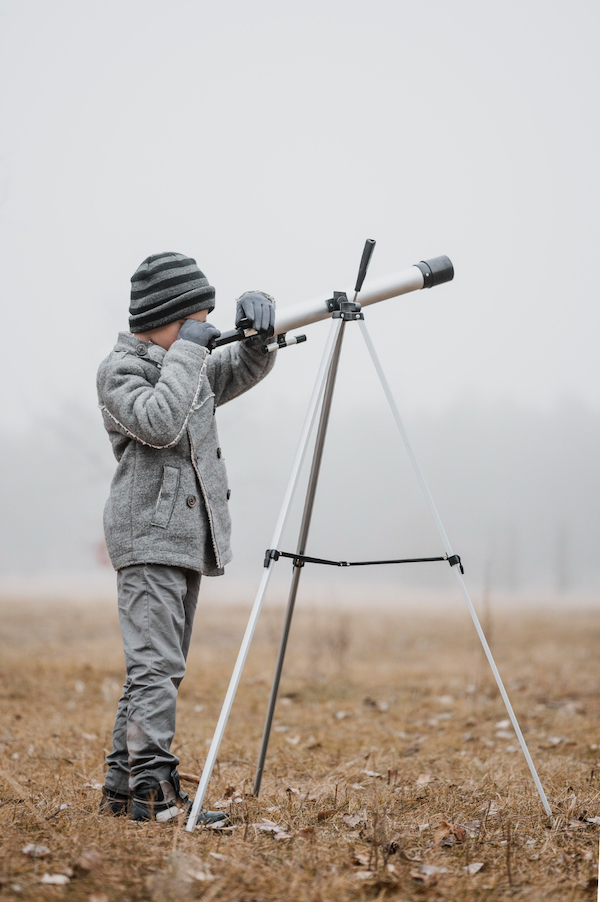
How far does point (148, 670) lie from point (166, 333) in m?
1.21

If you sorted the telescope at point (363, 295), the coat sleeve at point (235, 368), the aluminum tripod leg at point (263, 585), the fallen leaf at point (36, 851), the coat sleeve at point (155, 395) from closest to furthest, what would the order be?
1. the fallen leaf at point (36, 851)
2. the aluminum tripod leg at point (263, 585)
3. the coat sleeve at point (155, 395)
4. the telescope at point (363, 295)
5. the coat sleeve at point (235, 368)

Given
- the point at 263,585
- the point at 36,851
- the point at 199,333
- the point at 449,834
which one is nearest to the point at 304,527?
the point at 263,585

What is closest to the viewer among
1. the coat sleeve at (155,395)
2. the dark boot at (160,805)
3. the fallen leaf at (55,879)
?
the fallen leaf at (55,879)

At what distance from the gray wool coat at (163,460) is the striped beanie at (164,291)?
100mm

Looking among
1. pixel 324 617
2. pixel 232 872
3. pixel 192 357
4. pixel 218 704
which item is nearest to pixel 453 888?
pixel 232 872

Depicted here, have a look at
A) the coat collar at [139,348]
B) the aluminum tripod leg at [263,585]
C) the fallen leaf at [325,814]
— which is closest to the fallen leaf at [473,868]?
the fallen leaf at [325,814]

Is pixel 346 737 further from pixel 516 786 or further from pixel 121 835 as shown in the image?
pixel 121 835

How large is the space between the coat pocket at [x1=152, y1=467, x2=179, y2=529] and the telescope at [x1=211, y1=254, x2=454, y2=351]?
0.49 meters

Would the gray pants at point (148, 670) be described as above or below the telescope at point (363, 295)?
below

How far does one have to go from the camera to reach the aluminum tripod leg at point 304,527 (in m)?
2.89

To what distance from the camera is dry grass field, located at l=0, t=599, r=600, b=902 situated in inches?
78.2

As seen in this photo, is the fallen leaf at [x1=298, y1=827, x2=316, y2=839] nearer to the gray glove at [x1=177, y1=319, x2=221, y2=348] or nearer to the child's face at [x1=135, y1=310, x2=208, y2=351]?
the gray glove at [x1=177, y1=319, x2=221, y2=348]

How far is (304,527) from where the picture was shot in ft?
9.59

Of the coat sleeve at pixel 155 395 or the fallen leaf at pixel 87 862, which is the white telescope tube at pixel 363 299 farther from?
the fallen leaf at pixel 87 862
